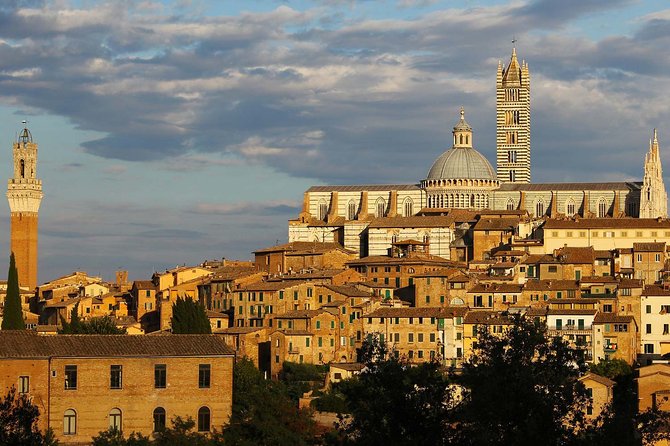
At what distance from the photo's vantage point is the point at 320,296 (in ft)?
243

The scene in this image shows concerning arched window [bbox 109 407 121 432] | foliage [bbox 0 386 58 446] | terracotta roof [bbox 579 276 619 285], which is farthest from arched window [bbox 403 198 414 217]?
foliage [bbox 0 386 58 446]

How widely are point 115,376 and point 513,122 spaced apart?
78.5 m

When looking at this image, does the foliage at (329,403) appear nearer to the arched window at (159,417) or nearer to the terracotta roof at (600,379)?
the terracotta roof at (600,379)

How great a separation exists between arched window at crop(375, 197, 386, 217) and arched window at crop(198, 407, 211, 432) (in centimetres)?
5592

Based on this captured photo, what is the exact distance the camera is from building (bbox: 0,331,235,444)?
48.5 m

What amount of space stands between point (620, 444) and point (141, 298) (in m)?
55.3

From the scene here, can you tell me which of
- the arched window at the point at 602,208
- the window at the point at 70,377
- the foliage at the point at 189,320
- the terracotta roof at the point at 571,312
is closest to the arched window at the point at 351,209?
the arched window at the point at 602,208

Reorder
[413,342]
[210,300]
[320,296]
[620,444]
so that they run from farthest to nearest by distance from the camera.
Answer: [210,300]
[320,296]
[413,342]
[620,444]

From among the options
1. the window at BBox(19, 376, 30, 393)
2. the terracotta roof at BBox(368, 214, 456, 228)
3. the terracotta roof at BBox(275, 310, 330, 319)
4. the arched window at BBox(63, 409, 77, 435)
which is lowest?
the arched window at BBox(63, 409, 77, 435)

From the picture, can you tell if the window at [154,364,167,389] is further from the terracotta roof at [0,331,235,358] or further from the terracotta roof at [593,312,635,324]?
the terracotta roof at [593,312,635,324]

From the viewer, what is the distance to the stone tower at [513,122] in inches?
4818

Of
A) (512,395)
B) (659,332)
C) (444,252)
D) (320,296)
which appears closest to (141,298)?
(320,296)

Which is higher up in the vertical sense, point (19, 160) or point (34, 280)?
point (19, 160)

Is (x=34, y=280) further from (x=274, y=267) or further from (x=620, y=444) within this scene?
(x=620, y=444)
